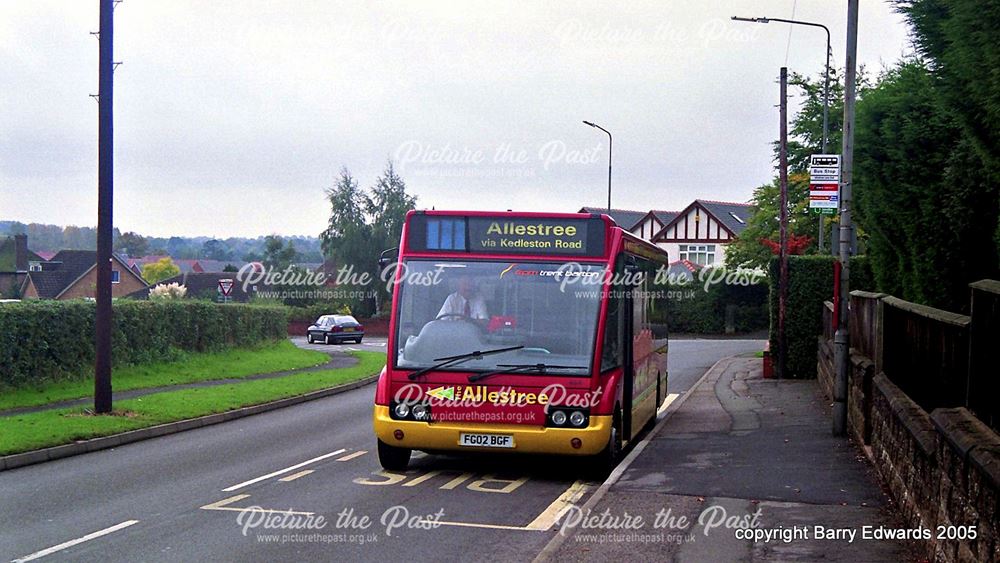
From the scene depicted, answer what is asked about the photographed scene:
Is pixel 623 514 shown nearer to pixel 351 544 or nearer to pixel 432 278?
pixel 351 544

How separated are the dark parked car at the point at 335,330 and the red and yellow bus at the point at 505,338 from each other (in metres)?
44.8

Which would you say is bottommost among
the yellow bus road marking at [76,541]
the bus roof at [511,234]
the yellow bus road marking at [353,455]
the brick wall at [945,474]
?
the yellow bus road marking at [353,455]

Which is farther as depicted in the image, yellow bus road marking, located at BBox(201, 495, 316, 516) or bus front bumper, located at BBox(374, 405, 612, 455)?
bus front bumper, located at BBox(374, 405, 612, 455)

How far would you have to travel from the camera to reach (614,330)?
40.2 ft

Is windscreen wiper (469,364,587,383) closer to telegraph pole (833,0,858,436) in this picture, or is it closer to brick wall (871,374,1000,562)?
brick wall (871,374,1000,562)

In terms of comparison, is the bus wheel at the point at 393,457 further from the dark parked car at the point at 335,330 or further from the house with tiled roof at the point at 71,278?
the house with tiled roof at the point at 71,278

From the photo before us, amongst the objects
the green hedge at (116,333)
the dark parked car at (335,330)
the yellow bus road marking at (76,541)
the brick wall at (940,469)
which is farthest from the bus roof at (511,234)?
the dark parked car at (335,330)

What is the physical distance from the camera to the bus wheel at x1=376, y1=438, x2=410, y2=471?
39.9 feet

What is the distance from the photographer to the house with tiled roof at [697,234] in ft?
297

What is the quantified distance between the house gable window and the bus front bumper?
266 feet

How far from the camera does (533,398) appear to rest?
1141 centimetres

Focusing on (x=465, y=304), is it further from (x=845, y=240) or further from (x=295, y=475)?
(x=845, y=240)

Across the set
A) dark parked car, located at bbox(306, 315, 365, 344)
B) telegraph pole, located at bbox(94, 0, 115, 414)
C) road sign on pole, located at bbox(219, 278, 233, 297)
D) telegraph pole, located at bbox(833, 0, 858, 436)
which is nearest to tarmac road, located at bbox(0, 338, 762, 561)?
telegraph pole, located at bbox(94, 0, 115, 414)

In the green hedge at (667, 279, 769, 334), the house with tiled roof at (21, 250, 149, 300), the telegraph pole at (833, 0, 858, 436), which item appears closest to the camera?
the telegraph pole at (833, 0, 858, 436)
